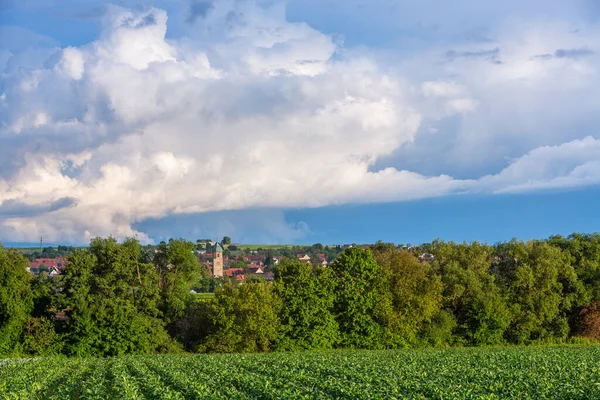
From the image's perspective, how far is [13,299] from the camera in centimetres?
6134

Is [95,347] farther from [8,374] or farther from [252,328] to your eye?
[8,374]

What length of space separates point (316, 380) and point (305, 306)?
36207 mm

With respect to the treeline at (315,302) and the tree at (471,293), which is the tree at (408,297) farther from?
the tree at (471,293)

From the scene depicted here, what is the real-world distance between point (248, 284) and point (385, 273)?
1645cm

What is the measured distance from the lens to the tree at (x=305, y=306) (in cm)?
6712

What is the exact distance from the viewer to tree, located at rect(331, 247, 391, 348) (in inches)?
2721

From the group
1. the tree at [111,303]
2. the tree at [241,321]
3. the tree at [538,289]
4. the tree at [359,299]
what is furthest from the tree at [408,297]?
the tree at [111,303]

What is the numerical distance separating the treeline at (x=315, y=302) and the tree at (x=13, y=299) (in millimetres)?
104

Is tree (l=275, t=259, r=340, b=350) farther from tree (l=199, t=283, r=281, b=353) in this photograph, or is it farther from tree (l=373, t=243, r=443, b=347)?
tree (l=373, t=243, r=443, b=347)

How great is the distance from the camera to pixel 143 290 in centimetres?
6525

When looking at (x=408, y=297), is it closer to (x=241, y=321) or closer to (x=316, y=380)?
(x=241, y=321)

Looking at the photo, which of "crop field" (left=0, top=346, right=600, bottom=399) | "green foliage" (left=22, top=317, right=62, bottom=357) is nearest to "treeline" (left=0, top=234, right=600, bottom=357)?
"green foliage" (left=22, top=317, right=62, bottom=357)

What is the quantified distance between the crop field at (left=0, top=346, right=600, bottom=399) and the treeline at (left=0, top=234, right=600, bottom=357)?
14.6 metres

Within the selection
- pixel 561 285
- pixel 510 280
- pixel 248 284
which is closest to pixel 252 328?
pixel 248 284
